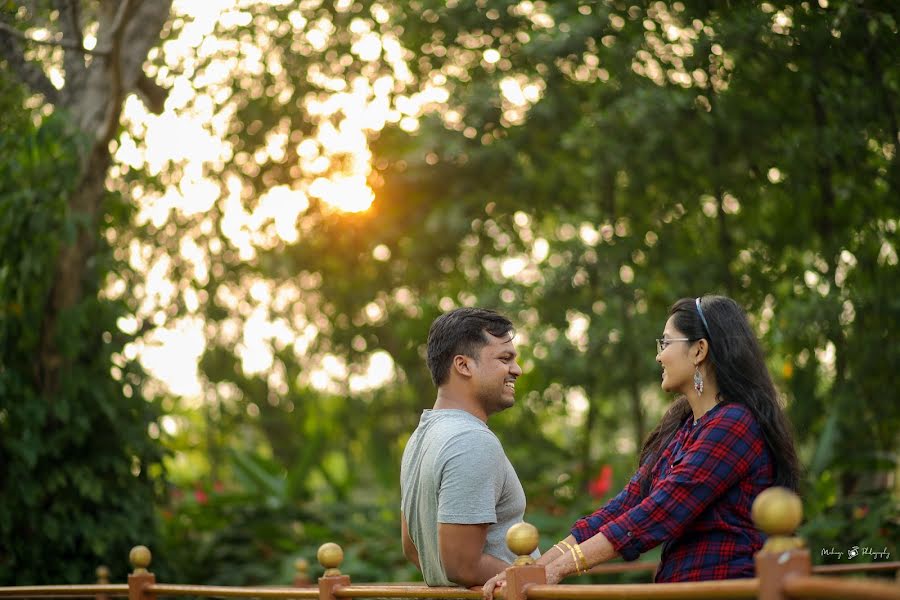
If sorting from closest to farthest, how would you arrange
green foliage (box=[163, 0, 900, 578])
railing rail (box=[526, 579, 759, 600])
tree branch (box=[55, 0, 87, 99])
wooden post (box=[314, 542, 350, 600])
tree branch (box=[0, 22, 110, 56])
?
railing rail (box=[526, 579, 759, 600]) < wooden post (box=[314, 542, 350, 600]) < tree branch (box=[0, 22, 110, 56]) < tree branch (box=[55, 0, 87, 99]) < green foliage (box=[163, 0, 900, 578])

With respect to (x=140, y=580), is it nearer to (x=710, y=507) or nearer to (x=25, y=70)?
(x=710, y=507)

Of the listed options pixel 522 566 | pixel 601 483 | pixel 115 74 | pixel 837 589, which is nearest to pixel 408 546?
pixel 522 566

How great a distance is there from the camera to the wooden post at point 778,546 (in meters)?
2.08

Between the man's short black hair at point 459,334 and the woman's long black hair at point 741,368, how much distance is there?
Answer: 53 centimetres

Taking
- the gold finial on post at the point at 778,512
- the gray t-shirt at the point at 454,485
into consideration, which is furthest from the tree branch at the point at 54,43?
the gold finial on post at the point at 778,512

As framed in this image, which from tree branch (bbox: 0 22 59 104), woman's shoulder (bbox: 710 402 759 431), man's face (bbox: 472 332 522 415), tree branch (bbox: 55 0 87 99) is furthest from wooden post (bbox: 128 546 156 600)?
tree branch (bbox: 0 22 59 104)

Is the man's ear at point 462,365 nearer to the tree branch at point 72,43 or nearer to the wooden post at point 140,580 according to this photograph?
the wooden post at point 140,580

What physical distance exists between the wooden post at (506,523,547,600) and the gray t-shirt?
0.21 metres

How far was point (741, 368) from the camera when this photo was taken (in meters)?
3.11

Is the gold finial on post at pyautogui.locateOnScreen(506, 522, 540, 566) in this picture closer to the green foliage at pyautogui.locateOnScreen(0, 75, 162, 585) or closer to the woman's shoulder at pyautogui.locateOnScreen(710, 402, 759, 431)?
the woman's shoulder at pyautogui.locateOnScreen(710, 402, 759, 431)

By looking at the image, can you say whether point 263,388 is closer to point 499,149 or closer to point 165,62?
point 499,149

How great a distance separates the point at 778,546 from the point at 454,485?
108 cm

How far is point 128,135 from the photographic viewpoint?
770 centimetres

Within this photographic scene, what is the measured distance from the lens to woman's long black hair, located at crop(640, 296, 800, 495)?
9.84ft
